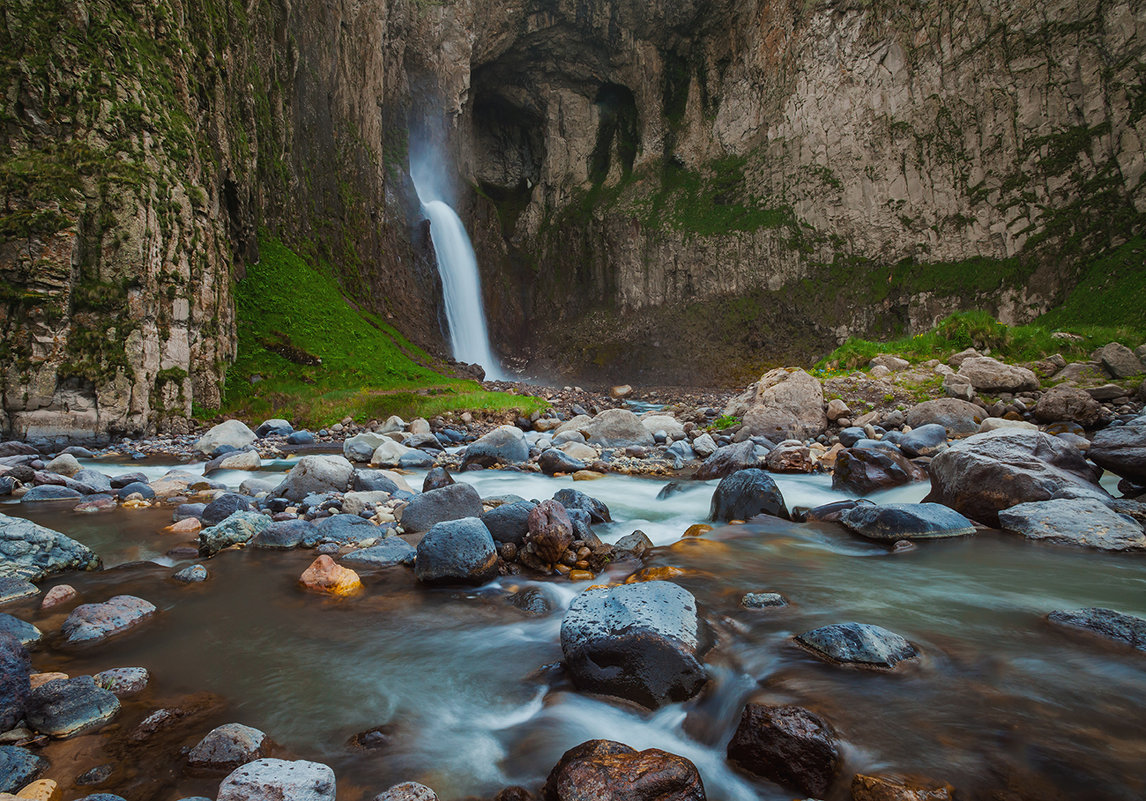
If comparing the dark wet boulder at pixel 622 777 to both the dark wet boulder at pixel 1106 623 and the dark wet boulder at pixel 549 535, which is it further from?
the dark wet boulder at pixel 1106 623

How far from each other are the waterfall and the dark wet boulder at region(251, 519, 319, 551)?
104 feet

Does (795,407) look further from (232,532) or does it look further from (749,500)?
(232,532)

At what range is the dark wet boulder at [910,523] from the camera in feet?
16.3

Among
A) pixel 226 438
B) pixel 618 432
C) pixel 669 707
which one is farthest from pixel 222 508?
pixel 618 432

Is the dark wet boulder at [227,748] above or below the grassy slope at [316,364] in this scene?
below

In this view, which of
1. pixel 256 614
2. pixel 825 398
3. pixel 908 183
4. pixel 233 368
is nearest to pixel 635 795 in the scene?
pixel 256 614

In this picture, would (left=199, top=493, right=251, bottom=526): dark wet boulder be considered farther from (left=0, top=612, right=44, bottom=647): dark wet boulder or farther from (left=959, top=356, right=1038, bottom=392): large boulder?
(left=959, top=356, right=1038, bottom=392): large boulder

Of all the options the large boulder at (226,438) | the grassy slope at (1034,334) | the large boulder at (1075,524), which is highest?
the grassy slope at (1034,334)

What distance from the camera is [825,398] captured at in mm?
11922

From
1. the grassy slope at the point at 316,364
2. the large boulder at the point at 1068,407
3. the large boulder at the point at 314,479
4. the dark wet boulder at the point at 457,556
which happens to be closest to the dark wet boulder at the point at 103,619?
the dark wet boulder at the point at 457,556

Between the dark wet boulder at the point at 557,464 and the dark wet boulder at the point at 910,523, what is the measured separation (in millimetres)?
4768

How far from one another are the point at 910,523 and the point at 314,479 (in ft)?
22.8

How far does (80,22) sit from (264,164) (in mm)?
11188

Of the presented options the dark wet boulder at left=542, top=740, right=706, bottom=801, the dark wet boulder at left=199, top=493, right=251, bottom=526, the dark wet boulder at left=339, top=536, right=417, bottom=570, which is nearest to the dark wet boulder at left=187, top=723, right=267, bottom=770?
the dark wet boulder at left=542, top=740, right=706, bottom=801
